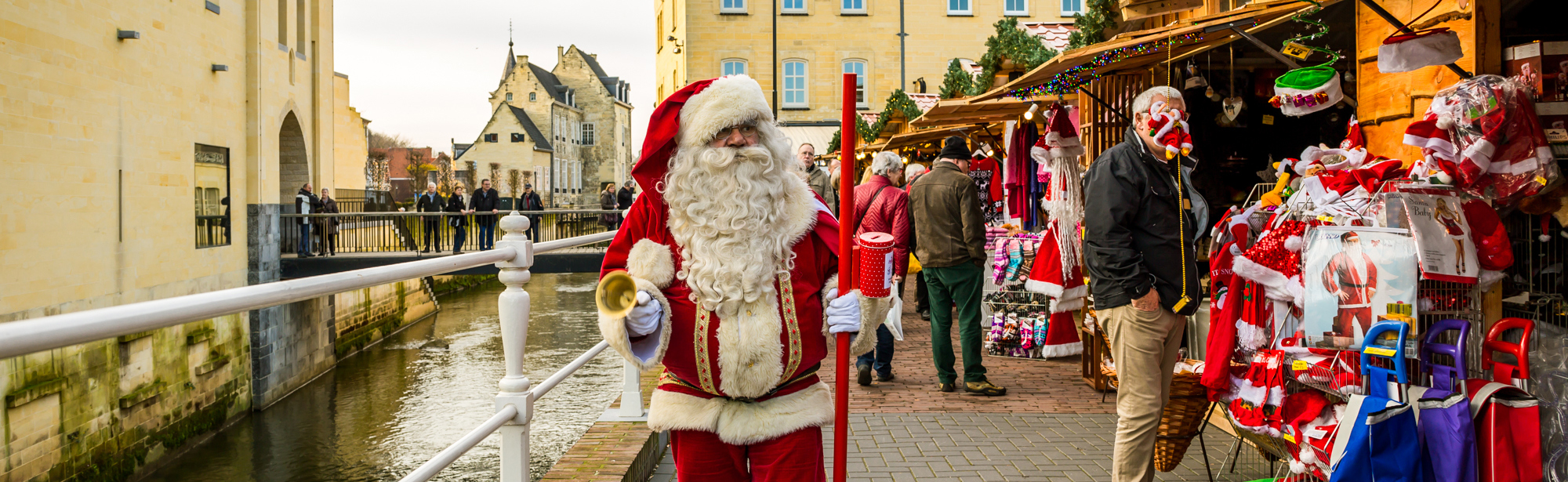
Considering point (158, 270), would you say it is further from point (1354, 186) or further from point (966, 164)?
point (1354, 186)

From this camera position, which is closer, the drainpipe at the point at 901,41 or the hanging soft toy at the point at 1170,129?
the hanging soft toy at the point at 1170,129

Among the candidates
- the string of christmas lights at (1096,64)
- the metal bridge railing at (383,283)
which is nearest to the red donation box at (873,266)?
the metal bridge railing at (383,283)

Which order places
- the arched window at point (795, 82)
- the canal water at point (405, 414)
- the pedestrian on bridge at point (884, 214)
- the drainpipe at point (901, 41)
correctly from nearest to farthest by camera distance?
the pedestrian on bridge at point (884, 214), the canal water at point (405, 414), the arched window at point (795, 82), the drainpipe at point (901, 41)

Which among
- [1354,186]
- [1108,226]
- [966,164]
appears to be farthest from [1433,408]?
[966,164]

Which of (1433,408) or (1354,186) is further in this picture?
(1354,186)

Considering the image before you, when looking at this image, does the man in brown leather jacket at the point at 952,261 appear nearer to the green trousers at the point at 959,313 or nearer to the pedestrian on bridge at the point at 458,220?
the green trousers at the point at 959,313

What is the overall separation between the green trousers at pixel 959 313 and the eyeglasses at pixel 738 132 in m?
3.75

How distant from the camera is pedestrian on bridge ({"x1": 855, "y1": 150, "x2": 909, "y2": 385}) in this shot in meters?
6.45

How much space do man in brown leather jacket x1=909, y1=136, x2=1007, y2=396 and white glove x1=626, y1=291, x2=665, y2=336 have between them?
3941 mm

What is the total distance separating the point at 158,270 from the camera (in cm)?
1653

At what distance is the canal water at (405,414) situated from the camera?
47.1ft

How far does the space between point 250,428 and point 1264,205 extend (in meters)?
17.9

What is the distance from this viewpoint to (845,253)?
2.38 metres

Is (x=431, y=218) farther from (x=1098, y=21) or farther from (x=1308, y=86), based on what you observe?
(x=1308, y=86)
